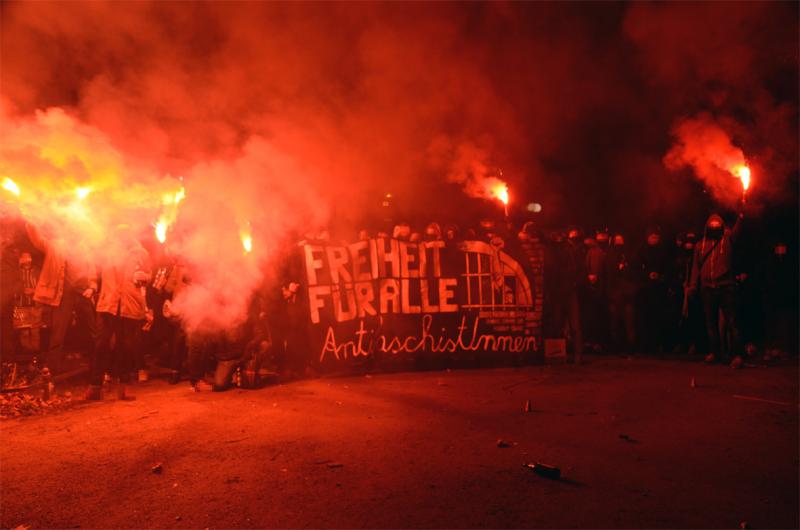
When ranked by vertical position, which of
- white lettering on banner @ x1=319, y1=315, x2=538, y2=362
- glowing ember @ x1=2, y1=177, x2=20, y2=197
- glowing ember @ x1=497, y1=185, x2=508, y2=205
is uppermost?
glowing ember @ x1=497, y1=185, x2=508, y2=205

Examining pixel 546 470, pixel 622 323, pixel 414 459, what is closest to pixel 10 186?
pixel 414 459

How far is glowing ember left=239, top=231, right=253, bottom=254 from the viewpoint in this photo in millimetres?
8188

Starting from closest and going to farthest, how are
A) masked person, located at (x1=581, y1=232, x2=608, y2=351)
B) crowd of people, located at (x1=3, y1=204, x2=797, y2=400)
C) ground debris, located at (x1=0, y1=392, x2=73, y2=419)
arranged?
ground debris, located at (x1=0, y1=392, x2=73, y2=419) < crowd of people, located at (x1=3, y1=204, x2=797, y2=400) < masked person, located at (x1=581, y1=232, x2=608, y2=351)

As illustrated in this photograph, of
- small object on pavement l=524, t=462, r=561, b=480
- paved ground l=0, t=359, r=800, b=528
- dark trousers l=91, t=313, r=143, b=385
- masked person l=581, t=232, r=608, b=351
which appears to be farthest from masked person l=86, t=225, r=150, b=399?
masked person l=581, t=232, r=608, b=351

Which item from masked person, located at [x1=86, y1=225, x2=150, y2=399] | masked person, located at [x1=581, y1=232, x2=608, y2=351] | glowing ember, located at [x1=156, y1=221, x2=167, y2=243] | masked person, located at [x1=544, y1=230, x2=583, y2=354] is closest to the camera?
masked person, located at [x1=86, y1=225, x2=150, y2=399]

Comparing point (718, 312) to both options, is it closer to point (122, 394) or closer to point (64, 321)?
point (122, 394)

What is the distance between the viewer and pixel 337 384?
7367 mm

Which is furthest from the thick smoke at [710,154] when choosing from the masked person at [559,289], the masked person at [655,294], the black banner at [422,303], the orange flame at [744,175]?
the black banner at [422,303]

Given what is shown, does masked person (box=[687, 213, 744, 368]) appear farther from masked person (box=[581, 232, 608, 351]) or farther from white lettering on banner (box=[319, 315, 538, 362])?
white lettering on banner (box=[319, 315, 538, 362])

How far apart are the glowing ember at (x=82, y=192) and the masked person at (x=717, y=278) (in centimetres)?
958

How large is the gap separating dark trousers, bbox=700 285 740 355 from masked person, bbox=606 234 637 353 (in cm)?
126

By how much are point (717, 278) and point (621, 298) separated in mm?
1676

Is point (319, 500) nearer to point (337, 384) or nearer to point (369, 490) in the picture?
point (369, 490)

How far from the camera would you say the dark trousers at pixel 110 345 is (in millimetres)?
6723
